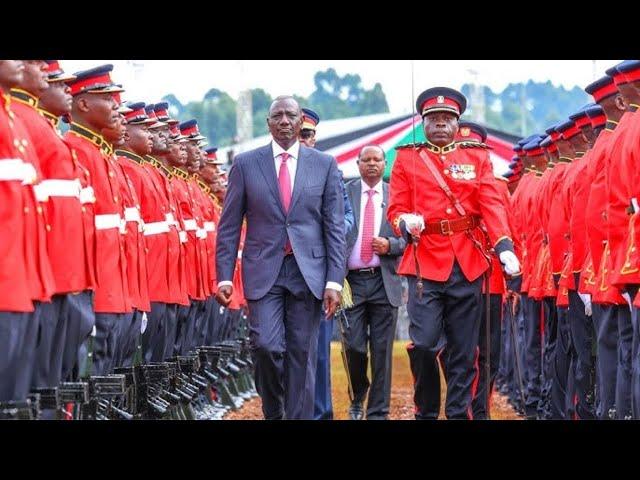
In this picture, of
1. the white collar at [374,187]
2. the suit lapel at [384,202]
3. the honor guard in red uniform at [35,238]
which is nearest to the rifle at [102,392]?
the honor guard in red uniform at [35,238]

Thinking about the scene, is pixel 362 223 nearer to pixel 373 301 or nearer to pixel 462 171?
pixel 373 301

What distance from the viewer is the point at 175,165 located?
1400 cm

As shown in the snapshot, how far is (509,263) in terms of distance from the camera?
1019 cm

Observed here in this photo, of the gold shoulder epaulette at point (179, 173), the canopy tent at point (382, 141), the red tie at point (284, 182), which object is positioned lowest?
the red tie at point (284, 182)

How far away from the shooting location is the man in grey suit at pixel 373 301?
12430 mm

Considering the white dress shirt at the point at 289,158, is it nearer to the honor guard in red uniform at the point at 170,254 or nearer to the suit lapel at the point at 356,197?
the honor guard in red uniform at the point at 170,254

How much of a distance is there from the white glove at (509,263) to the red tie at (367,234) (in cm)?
262

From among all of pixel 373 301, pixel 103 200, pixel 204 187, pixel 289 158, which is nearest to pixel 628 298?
pixel 289 158

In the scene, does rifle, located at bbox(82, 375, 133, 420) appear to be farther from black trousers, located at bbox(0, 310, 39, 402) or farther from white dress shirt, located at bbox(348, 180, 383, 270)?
white dress shirt, located at bbox(348, 180, 383, 270)

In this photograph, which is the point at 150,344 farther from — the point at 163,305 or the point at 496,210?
the point at 496,210

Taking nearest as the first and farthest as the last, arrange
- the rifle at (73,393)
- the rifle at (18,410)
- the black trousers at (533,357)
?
the rifle at (18,410)
the rifle at (73,393)
the black trousers at (533,357)

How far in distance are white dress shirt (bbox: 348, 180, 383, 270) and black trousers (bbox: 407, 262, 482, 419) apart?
2170 millimetres

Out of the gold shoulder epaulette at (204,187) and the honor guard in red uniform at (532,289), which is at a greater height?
the gold shoulder epaulette at (204,187)
